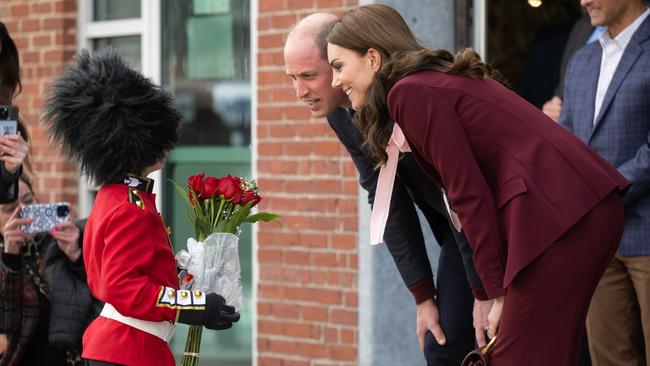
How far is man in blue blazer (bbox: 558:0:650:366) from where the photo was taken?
502 centimetres

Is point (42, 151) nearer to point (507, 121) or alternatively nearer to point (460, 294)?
point (460, 294)

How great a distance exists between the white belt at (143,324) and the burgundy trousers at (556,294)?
1288 mm

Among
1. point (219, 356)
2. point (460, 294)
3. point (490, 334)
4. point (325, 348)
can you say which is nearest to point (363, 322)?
point (325, 348)

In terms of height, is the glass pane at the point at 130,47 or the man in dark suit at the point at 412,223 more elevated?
the glass pane at the point at 130,47

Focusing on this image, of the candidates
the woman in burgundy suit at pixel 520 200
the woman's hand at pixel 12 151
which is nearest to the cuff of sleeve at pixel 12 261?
the woman's hand at pixel 12 151

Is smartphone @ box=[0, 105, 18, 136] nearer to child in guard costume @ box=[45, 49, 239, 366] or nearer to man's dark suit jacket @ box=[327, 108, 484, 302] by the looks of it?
child in guard costume @ box=[45, 49, 239, 366]

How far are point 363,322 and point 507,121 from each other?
2.72m

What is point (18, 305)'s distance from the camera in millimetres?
5523

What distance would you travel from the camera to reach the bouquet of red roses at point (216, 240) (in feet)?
14.2

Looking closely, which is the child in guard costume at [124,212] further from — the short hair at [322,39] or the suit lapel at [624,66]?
the suit lapel at [624,66]

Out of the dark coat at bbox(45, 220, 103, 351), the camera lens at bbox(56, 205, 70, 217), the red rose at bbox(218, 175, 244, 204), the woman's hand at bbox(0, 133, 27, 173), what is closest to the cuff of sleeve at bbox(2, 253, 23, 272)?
the dark coat at bbox(45, 220, 103, 351)

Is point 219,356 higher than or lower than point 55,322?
lower

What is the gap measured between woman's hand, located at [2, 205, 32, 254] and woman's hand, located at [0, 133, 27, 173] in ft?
0.89

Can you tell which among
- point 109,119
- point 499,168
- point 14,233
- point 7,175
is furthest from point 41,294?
point 499,168
